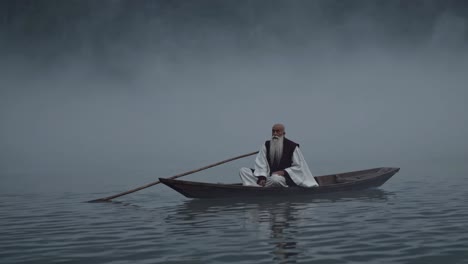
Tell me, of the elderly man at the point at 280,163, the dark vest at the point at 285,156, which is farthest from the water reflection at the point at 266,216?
the dark vest at the point at 285,156

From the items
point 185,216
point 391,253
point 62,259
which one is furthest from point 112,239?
point 391,253

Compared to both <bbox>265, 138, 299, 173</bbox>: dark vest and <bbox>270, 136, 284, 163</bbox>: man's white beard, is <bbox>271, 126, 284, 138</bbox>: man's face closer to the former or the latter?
<bbox>270, 136, 284, 163</bbox>: man's white beard

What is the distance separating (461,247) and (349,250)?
4.51ft

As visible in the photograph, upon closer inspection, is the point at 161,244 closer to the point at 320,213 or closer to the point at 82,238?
the point at 82,238

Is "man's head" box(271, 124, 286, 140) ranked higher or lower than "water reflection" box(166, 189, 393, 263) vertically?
higher

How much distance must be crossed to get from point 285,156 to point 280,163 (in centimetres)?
23

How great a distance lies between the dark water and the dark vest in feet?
3.05

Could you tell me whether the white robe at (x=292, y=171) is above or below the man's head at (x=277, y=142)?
below

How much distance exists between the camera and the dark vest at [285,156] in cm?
1293

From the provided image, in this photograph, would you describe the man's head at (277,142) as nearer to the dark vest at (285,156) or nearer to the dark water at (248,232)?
the dark vest at (285,156)

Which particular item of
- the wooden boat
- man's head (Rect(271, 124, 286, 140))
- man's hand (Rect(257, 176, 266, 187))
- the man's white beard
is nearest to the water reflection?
the wooden boat

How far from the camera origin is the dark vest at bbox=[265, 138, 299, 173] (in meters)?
12.9

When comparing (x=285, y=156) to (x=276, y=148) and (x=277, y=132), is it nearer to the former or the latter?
(x=276, y=148)

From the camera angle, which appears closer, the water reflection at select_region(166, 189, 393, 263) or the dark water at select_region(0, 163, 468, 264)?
the dark water at select_region(0, 163, 468, 264)
